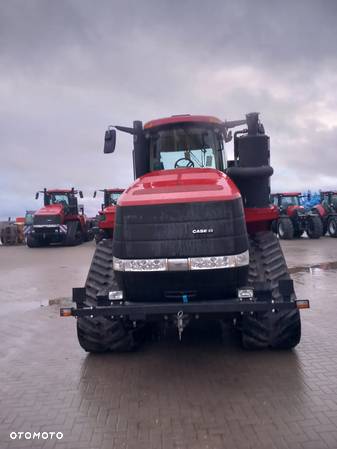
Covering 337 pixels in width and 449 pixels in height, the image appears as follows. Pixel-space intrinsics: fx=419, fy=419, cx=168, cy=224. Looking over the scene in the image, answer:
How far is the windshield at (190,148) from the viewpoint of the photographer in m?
5.71

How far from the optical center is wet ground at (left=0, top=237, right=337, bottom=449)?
3.39 meters

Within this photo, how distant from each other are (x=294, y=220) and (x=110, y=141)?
17.5 metres

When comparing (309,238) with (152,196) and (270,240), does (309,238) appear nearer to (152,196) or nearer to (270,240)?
(270,240)

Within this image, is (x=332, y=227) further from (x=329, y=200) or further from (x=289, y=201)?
(x=289, y=201)

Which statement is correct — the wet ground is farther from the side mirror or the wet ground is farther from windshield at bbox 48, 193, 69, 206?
windshield at bbox 48, 193, 69, 206

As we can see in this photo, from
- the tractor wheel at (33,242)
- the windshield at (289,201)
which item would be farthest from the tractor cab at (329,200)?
the tractor wheel at (33,242)

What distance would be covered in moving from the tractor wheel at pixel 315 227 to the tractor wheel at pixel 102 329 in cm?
1759

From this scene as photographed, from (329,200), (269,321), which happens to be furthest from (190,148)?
(329,200)

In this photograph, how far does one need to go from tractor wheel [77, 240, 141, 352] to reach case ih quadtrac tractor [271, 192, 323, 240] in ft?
53.0

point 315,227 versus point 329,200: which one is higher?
point 329,200

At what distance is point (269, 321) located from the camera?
4859 millimetres

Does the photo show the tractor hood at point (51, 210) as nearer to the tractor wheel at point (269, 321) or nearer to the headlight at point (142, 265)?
the tractor wheel at point (269, 321)

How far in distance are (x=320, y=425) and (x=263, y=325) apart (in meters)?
1.51

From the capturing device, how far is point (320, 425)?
3449 mm
